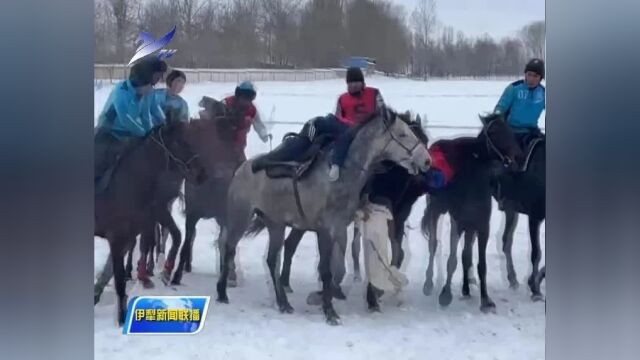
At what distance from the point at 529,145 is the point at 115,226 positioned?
1653 mm

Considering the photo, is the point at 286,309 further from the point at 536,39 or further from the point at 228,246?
the point at 536,39

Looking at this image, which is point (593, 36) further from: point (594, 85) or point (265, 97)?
point (265, 97)

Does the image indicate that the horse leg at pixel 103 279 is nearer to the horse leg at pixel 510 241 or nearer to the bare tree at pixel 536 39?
the horse leg at pixel 510 241

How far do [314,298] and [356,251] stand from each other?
250 mm

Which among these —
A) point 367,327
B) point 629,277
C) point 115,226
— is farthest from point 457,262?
point 115,226

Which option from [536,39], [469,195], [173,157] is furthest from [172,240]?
[536,39]

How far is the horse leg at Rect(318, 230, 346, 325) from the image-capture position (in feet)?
11.3

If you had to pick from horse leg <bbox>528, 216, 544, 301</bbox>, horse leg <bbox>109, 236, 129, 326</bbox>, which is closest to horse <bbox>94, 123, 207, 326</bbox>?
horse leg <bbox>109, 236, 129, 326</bbox>

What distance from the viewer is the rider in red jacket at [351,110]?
3357 millimetres

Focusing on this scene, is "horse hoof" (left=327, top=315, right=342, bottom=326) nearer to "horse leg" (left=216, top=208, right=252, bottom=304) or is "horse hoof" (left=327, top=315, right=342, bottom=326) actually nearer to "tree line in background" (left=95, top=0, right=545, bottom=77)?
"horse leg" (left=216, top=208, right=252, bottom=304)

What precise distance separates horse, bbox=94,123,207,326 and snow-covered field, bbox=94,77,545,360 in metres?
0.06

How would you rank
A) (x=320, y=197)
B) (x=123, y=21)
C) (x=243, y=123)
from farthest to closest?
(x=320, y=197) < (x=243, y=123) < (x=123, y=21)

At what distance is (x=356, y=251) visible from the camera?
3461mm

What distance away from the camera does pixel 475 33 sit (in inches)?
133
